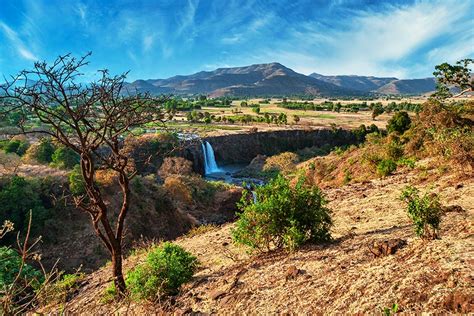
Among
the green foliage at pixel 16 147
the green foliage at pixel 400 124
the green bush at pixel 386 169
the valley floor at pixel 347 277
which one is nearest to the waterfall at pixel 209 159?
the green foliage at pixel 16 147

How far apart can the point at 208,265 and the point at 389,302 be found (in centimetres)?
545

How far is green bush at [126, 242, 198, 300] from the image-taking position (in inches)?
275

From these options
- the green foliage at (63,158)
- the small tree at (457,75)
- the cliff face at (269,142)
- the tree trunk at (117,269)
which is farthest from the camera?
the cliff face at (269,142)

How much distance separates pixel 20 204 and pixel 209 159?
131 ft

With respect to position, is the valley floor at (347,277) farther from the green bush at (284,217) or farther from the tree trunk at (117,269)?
the tree trunk at (117,269)

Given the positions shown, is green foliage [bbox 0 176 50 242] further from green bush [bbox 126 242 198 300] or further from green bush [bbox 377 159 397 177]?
green bush [bbox 377 159 397 177]

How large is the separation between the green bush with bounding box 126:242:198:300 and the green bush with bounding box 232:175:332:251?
1513mm

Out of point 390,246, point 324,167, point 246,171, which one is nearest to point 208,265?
point 390,246

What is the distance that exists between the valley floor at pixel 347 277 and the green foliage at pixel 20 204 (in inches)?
528

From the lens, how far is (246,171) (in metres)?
56.4

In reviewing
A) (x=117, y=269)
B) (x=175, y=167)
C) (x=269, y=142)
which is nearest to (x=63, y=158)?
(x=175, y=167)

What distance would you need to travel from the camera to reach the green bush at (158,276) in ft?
22.9

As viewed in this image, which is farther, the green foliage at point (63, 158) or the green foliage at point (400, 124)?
the green foliage at point (400, 124)

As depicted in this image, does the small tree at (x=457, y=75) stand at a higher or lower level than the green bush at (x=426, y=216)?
higher
